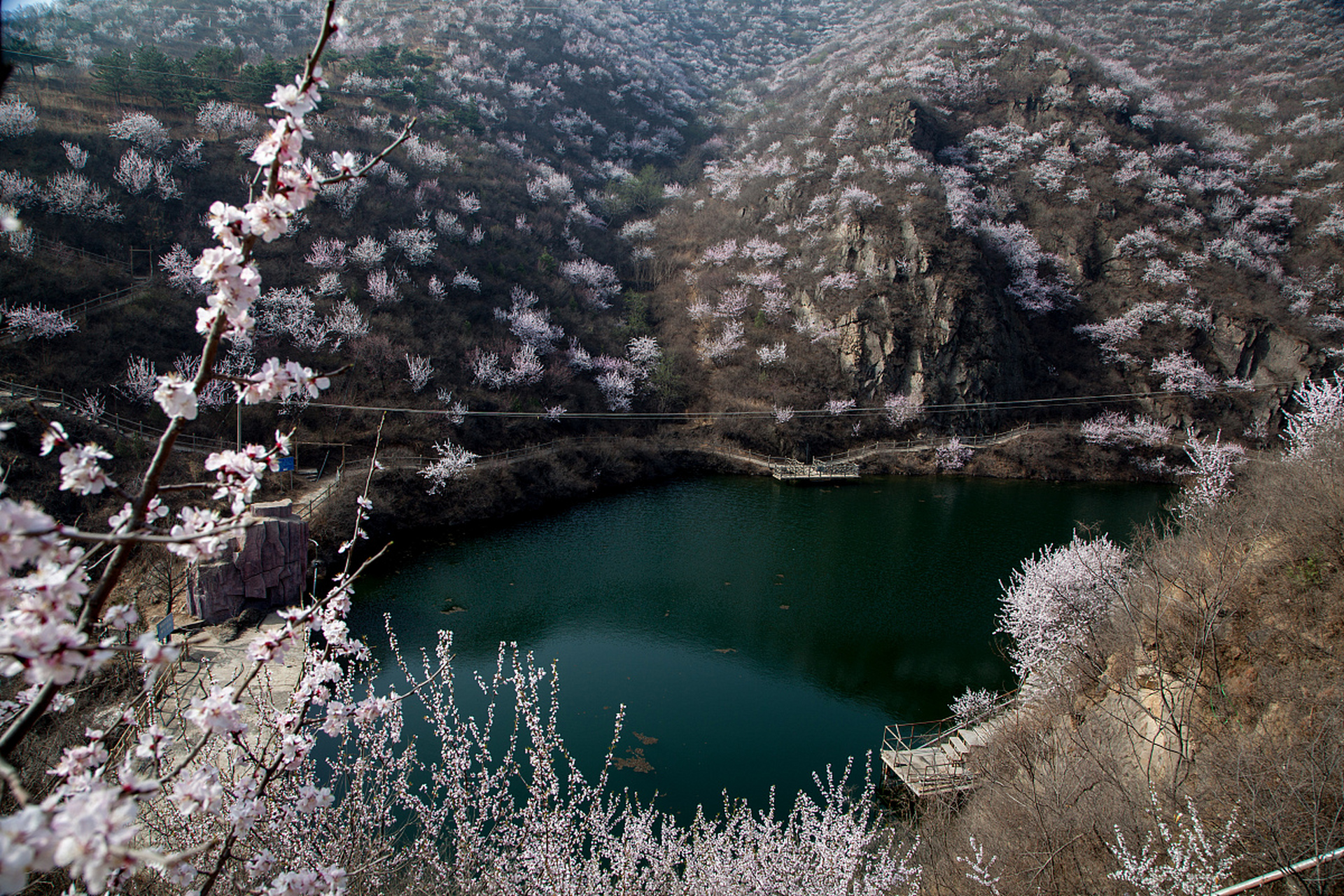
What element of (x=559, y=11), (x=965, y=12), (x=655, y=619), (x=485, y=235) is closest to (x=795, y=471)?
(x=655, y=619)

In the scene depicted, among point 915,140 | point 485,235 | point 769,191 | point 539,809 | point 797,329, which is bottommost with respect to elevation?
point 539,809

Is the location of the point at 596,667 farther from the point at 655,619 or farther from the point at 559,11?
the point at 559,11

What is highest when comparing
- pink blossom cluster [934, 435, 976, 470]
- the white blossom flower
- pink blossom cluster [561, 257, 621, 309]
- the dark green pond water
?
pink blossom cluster [561, 257, 621, 309]

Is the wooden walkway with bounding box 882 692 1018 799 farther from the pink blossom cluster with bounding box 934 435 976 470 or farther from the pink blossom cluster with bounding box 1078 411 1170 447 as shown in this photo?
the pink blossom cluster with bounding box 1078 411 1170 447

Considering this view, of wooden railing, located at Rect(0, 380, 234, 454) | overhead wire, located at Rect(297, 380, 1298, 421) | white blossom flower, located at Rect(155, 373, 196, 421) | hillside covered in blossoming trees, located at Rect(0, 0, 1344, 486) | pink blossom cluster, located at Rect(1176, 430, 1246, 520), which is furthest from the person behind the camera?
overhead wire, located at Rect(297, 380, 1298, 421)

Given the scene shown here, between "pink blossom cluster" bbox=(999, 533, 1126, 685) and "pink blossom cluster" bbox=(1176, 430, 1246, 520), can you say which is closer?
"pink blossom cluster" bbox=(999, 533, 1126, 685)

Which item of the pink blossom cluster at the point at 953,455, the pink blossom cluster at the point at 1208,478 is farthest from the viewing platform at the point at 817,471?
the pink blossom cluster at the point at 1208,478

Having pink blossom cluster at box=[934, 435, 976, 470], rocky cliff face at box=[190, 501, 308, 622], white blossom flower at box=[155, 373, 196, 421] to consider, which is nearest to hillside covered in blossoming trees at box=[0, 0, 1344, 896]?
white blossom flower at box=[155, 373, 196, 421]
